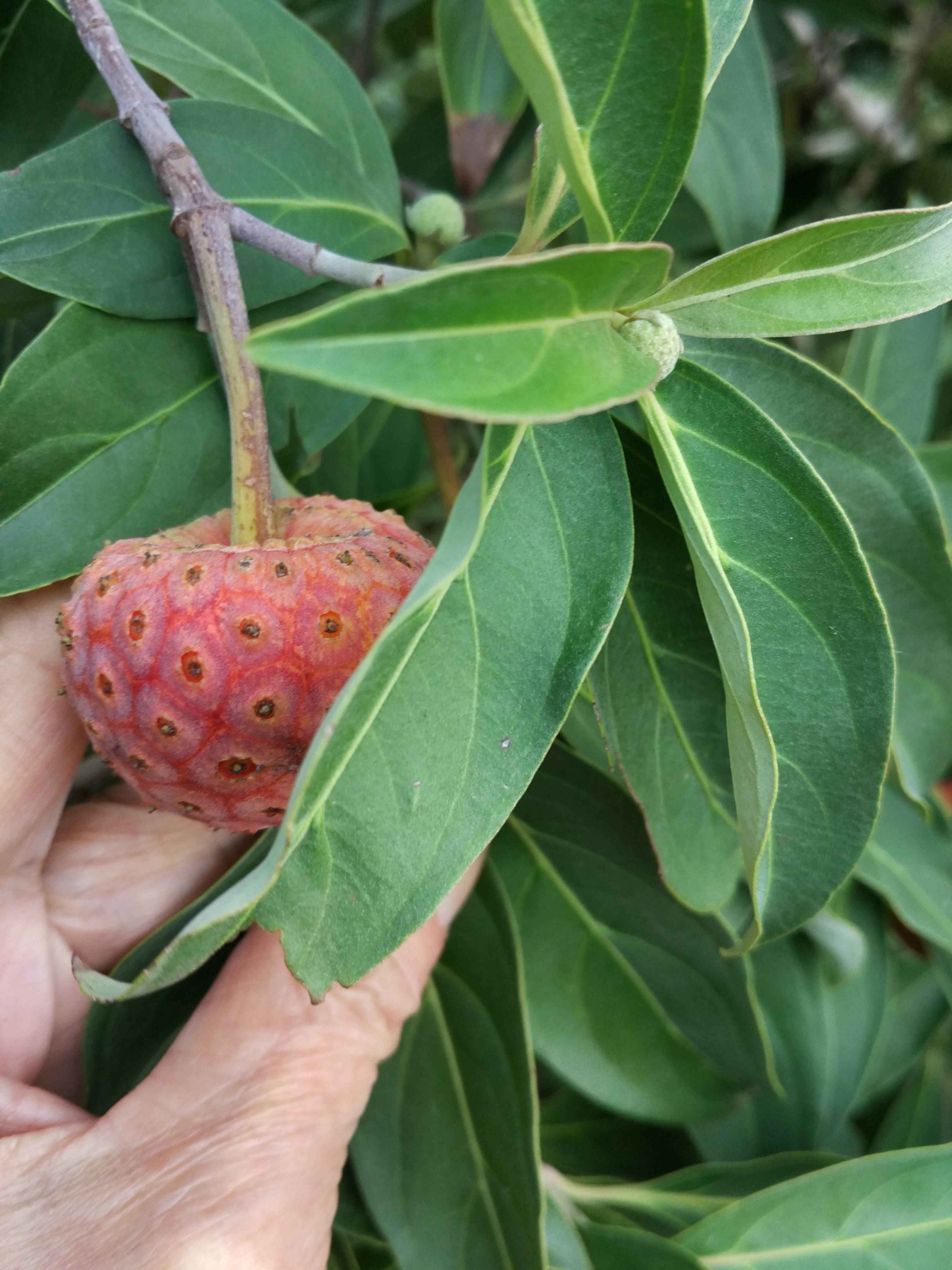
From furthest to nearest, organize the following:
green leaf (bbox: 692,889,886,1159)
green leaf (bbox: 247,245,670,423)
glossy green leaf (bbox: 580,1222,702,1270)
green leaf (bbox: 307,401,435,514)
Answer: green leaf (bbox: 692,889,886,1159) → green leaf (bbox: 307,401,435,514) → glossy green leaf (bbox: 580,1222,702,1270) → green leaf (bbox: 247,245,670,423)

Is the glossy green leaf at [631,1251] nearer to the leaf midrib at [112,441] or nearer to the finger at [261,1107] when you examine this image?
the finger at [261,1107]

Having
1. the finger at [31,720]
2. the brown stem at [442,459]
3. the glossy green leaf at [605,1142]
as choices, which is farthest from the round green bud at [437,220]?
the glossy green leaf at [605,1142]

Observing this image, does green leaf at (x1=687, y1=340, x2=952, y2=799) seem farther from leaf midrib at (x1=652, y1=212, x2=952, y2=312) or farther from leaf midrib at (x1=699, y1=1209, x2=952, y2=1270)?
leaf midrib at (x1=699, y1=1209, x2=952, y2=1270)

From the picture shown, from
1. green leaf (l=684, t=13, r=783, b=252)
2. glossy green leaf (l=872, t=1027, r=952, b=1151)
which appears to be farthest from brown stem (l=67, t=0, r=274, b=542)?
glossy green leaf (l=872, t=1027, r=952, b=1151)

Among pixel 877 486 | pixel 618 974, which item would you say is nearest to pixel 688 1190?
pixel 618 974

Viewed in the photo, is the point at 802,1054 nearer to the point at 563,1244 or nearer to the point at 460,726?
the point at 563,1244

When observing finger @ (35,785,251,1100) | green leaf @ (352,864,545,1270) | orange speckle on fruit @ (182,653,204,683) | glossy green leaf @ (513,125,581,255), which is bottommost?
green leaf @ (352,864,545,1270)

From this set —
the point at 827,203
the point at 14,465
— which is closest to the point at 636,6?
the point at 14,465

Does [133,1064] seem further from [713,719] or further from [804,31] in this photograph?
[804,31]
